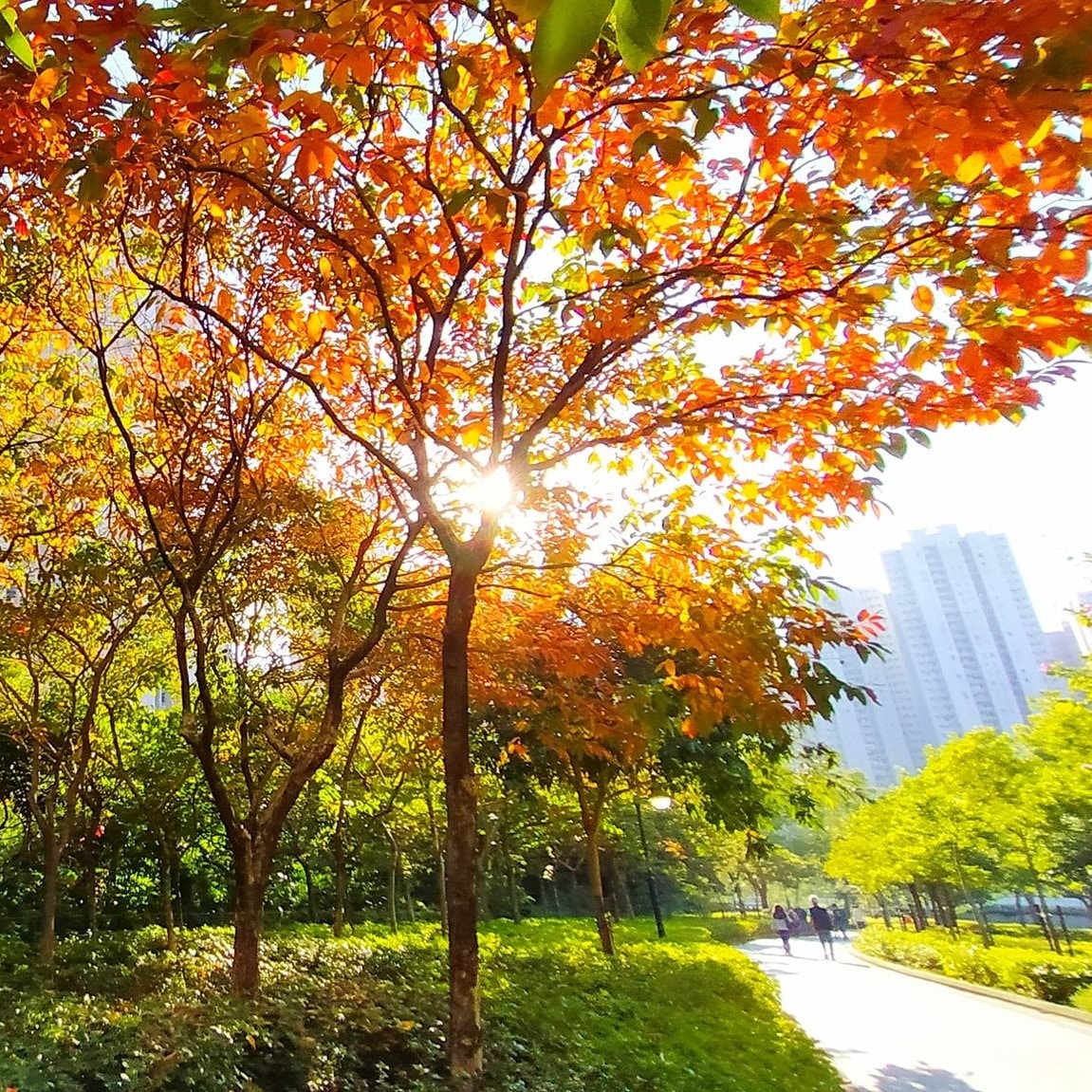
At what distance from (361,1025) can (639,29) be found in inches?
217

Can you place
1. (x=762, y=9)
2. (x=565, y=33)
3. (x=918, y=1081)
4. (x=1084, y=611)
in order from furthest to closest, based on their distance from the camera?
(x=1084, y=611)
(x=918, y=1081)
(x=762, y=9)
(x=565, y=33)

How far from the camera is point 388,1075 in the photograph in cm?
422

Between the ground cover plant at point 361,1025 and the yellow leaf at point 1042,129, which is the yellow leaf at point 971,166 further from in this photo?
the ground cover plant at point 361,1025

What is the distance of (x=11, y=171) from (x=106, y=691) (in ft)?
24.1

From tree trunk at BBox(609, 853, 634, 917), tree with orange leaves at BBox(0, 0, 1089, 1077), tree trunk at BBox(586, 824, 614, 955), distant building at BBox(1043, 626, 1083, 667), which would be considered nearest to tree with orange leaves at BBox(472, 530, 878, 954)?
tree with orange leaves at BBox(0, 0, 1089, 1077)

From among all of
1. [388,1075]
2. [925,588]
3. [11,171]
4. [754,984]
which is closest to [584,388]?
[11,171]

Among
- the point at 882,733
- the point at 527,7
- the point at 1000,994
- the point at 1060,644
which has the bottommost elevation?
the point at 1000,994

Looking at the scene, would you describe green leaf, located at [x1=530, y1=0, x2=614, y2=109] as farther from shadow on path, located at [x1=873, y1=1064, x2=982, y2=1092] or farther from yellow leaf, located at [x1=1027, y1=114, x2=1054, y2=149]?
shadow on path, located at [x1=873, y1=1064, x2=982, y2=1092]

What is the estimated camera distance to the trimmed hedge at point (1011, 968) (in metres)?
10.7

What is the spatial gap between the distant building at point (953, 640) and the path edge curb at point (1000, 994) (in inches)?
2660

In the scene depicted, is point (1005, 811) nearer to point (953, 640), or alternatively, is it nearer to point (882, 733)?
point (953, 640)

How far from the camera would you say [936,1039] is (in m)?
8.27

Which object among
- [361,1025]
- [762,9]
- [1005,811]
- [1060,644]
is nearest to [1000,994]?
[1005,811]

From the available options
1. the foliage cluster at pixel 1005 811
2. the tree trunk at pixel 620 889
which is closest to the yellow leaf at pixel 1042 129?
the foliage cluster at pixel 1005 811
